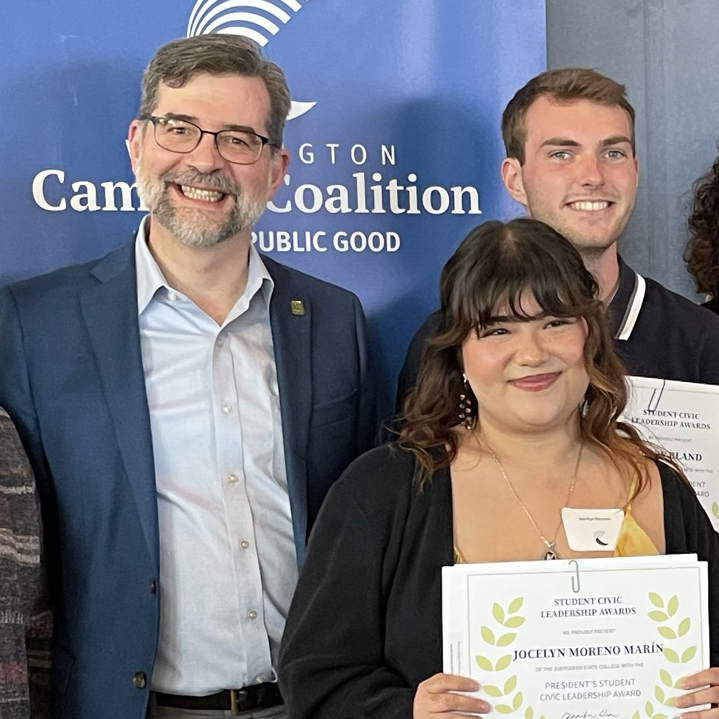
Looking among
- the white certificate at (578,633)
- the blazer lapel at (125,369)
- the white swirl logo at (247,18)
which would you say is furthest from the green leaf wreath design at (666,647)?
the white swirl logo at (247,18)

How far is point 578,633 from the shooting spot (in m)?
1.74

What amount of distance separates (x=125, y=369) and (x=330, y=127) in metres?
0.90

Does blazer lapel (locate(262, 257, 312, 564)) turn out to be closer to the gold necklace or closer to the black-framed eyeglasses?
the black-framed eyeglasses

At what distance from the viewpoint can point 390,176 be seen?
2809 mm

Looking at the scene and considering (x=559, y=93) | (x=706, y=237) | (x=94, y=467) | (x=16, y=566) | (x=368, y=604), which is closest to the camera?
(x=368, y=604)

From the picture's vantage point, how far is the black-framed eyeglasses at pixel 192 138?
89.9 inches

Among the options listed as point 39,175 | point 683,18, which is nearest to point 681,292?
point 683,18

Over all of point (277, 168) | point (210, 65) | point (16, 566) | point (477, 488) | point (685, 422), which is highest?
point (210, 65)

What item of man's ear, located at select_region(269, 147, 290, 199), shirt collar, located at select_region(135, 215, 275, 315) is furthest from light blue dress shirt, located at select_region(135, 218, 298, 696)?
man's ear, located at select_region(269, 147, 290, 199)

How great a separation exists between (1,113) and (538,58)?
4.41ft

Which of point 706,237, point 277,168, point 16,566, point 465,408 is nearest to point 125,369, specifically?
point 16,566

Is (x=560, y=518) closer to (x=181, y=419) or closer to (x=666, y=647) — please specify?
(x=666, y=647)

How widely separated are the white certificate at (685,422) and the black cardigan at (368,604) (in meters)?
0.37

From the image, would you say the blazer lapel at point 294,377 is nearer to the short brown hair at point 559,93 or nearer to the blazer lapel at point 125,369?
the blazer lapel at point 125,369
